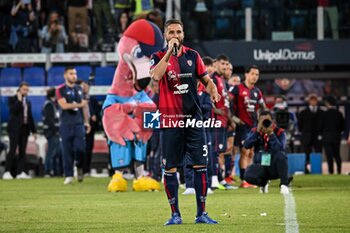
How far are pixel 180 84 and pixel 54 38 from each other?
57.7 ft

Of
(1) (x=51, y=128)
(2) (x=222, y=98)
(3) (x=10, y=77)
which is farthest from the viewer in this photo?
(3) (x=10, y=77)

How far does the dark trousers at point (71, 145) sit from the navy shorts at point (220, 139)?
371 cm

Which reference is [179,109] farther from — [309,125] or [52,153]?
[309,125]

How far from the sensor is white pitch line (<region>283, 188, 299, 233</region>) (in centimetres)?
1053

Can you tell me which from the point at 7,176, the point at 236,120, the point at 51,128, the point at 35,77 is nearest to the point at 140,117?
the point at 236,120

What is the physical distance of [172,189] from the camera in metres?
11.5

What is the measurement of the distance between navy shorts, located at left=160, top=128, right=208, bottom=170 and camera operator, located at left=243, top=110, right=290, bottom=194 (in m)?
5.58

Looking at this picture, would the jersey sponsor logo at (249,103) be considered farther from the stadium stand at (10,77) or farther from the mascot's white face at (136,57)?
the stadium stand at (10,77)

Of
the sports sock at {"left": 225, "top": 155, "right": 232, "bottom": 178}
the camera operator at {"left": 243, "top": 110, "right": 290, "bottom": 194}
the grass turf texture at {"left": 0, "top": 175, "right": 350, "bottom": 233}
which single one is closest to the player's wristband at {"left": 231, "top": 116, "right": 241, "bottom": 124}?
the sports sock at {"left": 225, "top": 155, "right": 232, "bottom": 178}

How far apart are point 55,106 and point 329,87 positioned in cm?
935

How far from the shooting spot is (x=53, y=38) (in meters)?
28.8

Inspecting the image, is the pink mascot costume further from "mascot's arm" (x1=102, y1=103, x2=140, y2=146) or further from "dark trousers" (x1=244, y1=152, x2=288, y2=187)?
"dark trousers" (x1=244, y1=152, x2=288, y2=187)

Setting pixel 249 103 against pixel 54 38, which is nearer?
pixel 249 103

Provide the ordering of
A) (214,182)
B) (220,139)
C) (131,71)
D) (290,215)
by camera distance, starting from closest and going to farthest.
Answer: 1. (290,215)
2. (131,71)
3. (214,182)
4. (220,139)
